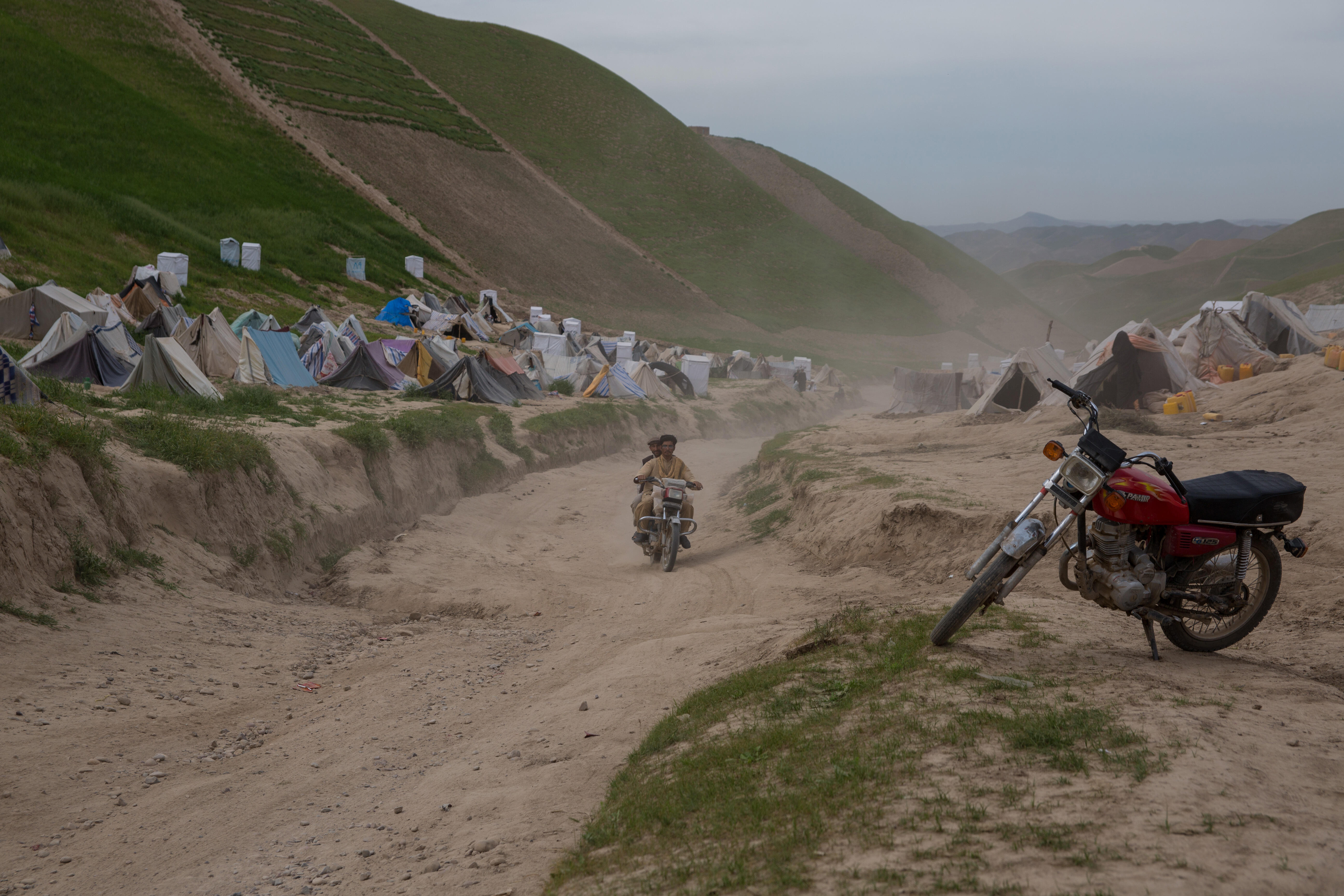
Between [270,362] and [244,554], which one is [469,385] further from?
[244,554]

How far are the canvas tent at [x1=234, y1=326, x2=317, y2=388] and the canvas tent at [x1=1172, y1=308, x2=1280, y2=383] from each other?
2201cm

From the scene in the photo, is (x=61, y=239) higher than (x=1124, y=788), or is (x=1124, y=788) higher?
(x=61, y=239)

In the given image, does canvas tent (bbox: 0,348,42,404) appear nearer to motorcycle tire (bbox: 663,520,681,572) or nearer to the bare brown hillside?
motorcycle tire (bbox: 663,520,681,572)

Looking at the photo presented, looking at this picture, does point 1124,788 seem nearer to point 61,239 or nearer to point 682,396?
point 682,396

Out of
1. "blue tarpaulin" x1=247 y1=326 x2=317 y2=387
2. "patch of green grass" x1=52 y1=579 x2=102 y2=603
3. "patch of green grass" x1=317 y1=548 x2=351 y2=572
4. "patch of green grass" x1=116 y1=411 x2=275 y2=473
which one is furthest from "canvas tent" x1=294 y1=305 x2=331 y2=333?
"patch of green grass" x1=52 y1=579 x2=102 y2=603

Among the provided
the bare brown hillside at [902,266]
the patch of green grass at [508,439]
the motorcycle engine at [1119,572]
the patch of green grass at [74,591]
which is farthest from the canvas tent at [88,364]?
the bare brown hillside at [902,266]

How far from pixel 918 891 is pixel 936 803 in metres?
0.71

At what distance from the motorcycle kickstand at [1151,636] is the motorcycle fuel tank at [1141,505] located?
63 cm

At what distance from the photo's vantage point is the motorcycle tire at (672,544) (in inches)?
467

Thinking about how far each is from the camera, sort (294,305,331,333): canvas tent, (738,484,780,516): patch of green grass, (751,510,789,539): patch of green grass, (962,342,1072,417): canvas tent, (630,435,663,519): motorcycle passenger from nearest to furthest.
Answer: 1. (630,435,663,519): motorcycle passenger
2. (751,510,789,539): patch of green grass
3. (738,484,780,516): patch of green grass
4. (962,342,1072,417): canvas tent
5. (294,305,331,333): canvas tent

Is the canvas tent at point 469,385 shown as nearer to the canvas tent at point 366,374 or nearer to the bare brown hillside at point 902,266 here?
the canvas tent at point 366,374

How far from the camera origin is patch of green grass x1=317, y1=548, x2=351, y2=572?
11344 mm

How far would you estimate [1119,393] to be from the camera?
67.6ft

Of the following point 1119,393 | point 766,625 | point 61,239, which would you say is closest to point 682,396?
point 1119,393
